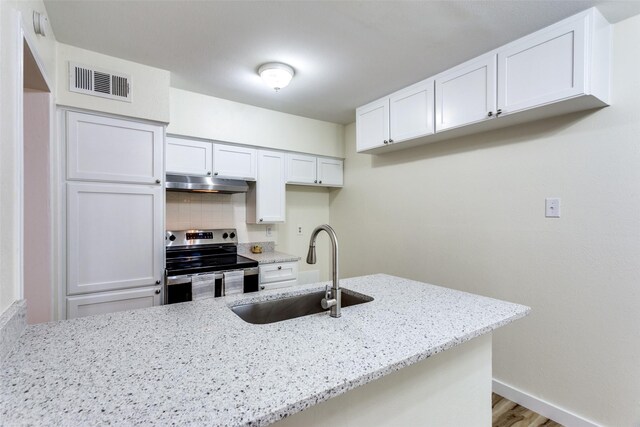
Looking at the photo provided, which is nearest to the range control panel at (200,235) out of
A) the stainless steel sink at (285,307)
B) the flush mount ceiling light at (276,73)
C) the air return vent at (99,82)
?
the air return vent at (99,82)

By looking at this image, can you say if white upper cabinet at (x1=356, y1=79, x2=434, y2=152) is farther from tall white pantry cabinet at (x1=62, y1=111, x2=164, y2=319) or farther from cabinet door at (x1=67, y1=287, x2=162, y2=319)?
cabinet door at (x1=67, y1=287, x2=162, y2=319)

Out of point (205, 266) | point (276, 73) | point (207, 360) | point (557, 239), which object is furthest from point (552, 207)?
point (205, 266)

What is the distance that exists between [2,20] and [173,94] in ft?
5.73

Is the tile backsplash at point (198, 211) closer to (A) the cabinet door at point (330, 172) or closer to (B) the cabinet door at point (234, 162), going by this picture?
(B) the cabinet door at point (234, 162)

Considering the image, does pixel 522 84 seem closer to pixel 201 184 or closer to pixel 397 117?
pixel 397 117

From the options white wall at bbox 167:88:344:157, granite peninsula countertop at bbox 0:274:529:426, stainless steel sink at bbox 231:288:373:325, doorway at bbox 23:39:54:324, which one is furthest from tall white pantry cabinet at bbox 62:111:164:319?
stainless steel sink at bbox 231:288:373:325

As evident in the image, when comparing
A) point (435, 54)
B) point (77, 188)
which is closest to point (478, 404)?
point (435, 54)

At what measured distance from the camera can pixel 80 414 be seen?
0.65 meters

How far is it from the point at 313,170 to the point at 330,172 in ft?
0.81

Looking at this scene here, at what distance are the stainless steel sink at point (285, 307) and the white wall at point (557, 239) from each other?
1363 mm

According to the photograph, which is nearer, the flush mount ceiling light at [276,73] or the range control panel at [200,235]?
the flush mount ceiling light at [276,73]

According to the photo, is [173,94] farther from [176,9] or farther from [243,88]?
[176,9]

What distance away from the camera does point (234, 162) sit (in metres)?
3.09

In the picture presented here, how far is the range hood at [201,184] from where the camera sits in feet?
8.71
